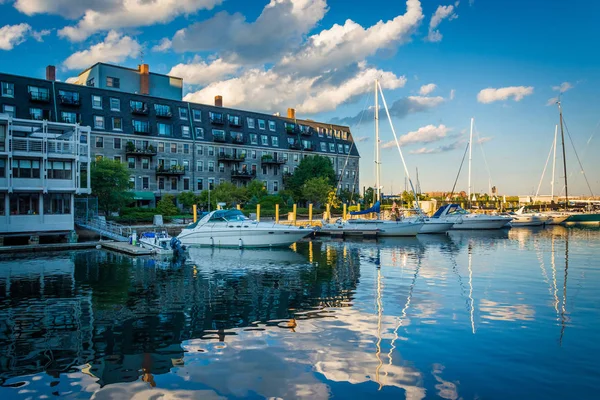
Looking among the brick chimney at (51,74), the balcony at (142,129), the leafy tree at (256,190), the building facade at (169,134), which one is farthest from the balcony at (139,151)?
the leafy tree at (256,190)

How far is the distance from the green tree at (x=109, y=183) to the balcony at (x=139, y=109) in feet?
45.9

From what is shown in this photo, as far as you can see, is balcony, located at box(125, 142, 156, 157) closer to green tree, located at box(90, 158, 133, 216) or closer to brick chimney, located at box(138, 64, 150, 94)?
brick chimney, located at box(138, 64, 150, 94)

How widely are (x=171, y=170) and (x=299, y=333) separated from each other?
5169 cm

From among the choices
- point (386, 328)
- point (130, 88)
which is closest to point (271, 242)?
point (386, 328)

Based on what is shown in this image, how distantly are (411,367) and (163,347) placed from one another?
609cm

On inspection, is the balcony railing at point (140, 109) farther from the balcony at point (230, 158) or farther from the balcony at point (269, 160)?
the balcony at point (269, 160)

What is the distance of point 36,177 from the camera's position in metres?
Result: 35.4

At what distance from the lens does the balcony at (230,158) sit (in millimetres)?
67562

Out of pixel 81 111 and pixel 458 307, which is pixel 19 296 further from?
pixel 81 111

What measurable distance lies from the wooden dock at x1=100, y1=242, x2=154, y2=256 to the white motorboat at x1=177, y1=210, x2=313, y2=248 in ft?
16.8

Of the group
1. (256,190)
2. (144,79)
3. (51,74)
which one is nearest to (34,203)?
(51,74)

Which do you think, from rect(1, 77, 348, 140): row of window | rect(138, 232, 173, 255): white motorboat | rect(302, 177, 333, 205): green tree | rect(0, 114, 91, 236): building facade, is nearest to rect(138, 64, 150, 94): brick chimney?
rect(1, 77, 348, 140): row of window

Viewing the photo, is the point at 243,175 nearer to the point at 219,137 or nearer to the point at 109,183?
the point at 219,137

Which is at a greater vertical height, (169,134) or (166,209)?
(169,134)
